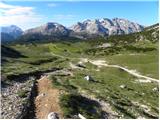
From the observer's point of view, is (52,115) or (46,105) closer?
(52,115)

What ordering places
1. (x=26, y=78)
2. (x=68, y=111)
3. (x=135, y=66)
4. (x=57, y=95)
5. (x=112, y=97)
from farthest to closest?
1. (x=135, y=66)
2. (x=26, y=78)
3. (x=112, y=97)
4. (x=57, y=95)
5. (x=68, y=111)

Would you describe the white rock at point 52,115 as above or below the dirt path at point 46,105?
above

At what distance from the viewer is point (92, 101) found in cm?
4891

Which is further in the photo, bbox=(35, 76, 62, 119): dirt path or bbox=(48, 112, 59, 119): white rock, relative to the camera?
bbox=(35, 76, 62, 119): dirt path

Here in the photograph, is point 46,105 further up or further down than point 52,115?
further down

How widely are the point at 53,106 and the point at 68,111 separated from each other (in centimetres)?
345

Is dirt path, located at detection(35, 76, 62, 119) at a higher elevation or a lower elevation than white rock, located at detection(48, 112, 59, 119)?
lower

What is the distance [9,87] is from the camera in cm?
6159

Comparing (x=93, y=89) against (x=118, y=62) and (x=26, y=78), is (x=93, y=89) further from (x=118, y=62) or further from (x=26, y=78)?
(x=118, y=62)

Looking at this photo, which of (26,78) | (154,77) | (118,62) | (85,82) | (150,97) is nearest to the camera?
(150,97)

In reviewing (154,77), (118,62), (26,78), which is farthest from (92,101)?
(118,62)

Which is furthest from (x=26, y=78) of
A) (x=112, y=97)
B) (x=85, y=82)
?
(x=112, y=97)

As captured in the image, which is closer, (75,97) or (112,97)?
(75,97)

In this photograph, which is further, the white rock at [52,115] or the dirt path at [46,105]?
the dirt path at [46,105]
